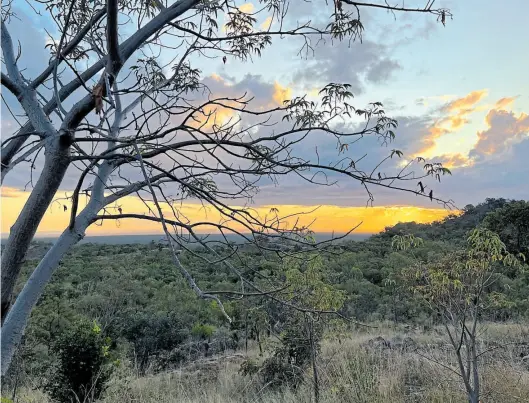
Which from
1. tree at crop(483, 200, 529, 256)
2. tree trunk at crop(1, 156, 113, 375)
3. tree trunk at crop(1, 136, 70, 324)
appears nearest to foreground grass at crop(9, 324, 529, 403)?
tree trunk at crop(1, 156, 113, 375)

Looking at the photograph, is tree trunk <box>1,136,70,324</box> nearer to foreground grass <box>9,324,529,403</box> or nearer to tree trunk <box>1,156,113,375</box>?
tree trunk <box>1,156,113,375</box>

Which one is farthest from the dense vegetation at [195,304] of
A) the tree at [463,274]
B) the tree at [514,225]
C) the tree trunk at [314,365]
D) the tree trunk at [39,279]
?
the tree trunk at [39,279]

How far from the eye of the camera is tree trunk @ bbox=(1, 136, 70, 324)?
1.75 m

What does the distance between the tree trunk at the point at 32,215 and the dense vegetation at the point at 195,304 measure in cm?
370

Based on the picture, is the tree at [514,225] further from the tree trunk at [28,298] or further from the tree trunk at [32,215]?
the tree trunk at [32,215]

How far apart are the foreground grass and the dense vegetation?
2.02 ft

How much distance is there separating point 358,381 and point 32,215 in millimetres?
4643

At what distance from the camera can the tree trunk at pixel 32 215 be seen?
175cm

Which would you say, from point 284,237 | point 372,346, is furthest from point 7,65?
point 372,346

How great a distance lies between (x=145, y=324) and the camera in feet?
34.8

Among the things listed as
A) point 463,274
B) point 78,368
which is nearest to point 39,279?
point 463,274

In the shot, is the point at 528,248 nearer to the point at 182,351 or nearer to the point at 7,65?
the point at 182,351

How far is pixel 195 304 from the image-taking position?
13.5 metres

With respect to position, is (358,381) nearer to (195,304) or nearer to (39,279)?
(39,279)
